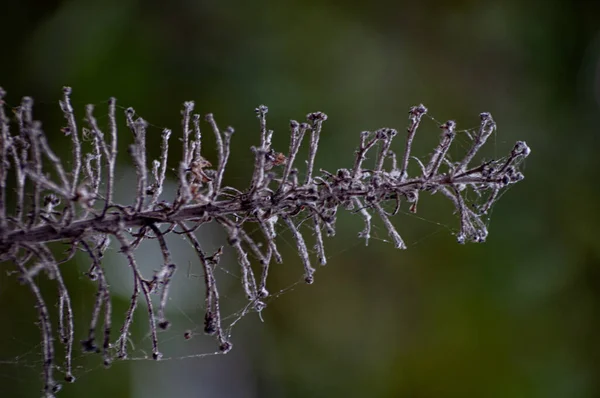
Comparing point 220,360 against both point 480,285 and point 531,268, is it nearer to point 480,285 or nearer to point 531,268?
point 480,285

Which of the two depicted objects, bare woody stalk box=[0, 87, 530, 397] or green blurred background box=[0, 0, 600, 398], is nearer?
bare woody stalk box=[0, 87, 530, 397]

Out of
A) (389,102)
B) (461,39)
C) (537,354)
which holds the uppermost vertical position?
(461,39)

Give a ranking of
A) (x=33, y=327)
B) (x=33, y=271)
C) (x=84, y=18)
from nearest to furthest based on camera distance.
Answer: (x=33, y=271), (x=33, y=327), (x=84, y=18)

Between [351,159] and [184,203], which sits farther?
[351,159]

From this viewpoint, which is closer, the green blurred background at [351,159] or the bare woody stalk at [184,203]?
the bare woody stalk at [184,203]

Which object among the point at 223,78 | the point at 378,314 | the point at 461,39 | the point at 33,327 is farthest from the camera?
the point at 461,39

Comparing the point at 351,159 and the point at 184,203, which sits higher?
the point at 351,159

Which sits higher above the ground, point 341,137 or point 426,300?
point 341,137

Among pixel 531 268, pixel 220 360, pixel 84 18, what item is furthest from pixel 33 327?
pixel 531 268
